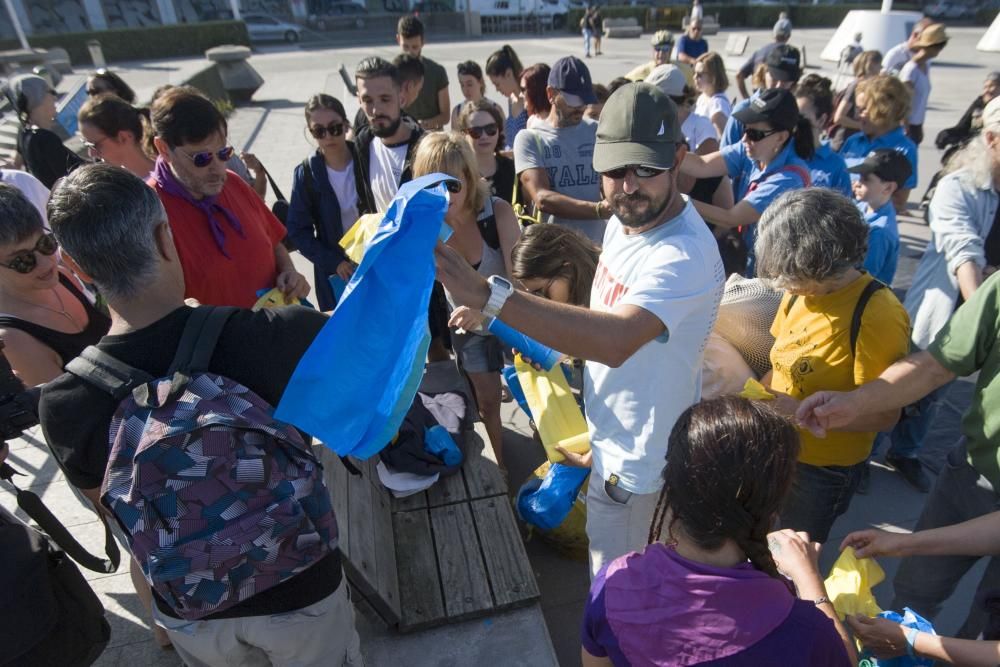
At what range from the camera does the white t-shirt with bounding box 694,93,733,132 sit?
19.3ft

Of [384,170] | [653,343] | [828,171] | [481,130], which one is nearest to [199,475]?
[653,343]

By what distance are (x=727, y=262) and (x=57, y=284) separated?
3.93 m

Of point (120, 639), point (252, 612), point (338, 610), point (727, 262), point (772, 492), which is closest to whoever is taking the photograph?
point (772, 492)

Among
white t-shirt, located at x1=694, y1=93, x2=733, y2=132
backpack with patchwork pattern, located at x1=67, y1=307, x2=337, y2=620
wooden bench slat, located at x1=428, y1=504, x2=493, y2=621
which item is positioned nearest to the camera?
backpack with patchwork pattern, located at x1=67, y1=307, x2=337, y2=620

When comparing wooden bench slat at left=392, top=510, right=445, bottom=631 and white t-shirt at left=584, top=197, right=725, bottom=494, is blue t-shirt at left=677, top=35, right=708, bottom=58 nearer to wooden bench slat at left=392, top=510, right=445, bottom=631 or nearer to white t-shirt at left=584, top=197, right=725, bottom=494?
white t-shirt at left=584, top=197, right=725, bottom=494

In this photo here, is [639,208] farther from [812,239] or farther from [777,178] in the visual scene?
[777,178]

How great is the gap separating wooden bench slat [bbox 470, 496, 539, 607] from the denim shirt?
214cm

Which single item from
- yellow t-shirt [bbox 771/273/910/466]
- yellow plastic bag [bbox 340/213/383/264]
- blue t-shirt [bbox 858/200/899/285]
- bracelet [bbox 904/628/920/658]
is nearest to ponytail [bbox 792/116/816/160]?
blue t-shirt [bbox 858/200/899/285]

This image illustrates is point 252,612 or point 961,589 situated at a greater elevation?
point 252,612

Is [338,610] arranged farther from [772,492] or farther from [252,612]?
[772,492]

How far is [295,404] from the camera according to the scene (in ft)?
4.70

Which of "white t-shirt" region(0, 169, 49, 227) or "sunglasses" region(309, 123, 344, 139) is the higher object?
"sunglasses" region(309, 123, 344, 139)

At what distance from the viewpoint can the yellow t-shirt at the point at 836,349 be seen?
6.47 ft

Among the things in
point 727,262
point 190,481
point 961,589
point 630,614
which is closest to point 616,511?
point 630,614
